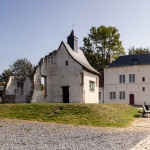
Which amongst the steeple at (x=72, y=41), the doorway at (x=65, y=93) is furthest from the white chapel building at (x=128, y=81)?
the doorway at (x=65, y=93)

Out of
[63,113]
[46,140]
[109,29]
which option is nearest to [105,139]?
[46,140]

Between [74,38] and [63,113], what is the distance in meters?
12.4

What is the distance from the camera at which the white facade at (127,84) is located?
38406mm

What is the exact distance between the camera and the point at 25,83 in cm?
2431

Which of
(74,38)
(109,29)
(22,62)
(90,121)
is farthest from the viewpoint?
(22,62)

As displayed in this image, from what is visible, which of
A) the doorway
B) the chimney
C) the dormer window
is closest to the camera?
the doorway

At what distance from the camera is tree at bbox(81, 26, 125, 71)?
4541cm

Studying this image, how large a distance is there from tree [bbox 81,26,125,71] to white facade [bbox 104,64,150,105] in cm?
498

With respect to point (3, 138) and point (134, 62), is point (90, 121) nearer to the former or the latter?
point (3, 138)

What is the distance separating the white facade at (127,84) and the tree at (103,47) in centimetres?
498

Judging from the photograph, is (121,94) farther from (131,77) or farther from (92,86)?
(92,86)

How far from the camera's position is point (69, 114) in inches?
646

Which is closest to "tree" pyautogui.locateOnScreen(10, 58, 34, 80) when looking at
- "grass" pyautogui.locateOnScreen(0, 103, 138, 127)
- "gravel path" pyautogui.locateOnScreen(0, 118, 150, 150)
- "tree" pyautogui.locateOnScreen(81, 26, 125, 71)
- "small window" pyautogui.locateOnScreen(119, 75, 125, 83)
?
"tree" pyautogui.locateOnScreen(81, 26, 125, 71)

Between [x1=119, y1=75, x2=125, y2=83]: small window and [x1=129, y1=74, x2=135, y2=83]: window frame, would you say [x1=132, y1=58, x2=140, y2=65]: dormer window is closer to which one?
[x1=129, y1=74, x2=135, y2=83]: window frame
